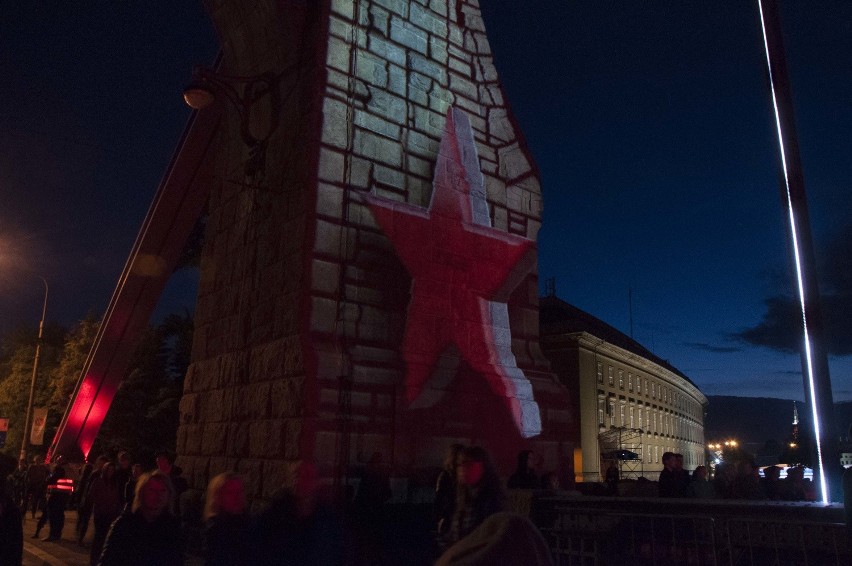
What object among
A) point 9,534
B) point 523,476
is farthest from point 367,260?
point 9,534

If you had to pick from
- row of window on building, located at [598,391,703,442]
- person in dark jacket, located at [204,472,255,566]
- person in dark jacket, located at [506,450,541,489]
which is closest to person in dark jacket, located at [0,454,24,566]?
person in dark jacket, located at [204,472,255,566]

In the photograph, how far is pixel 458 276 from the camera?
8453mm

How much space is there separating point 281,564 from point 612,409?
41813 millimetres

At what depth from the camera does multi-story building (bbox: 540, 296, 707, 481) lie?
40750 millimetres

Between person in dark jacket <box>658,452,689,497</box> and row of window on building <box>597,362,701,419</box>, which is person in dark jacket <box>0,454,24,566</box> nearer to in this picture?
person in dark jacket <box>658,452,689,497</box>

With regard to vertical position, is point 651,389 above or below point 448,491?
above

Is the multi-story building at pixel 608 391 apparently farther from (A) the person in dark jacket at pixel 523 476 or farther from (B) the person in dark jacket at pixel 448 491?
(B) the person in dark jacket at pixel 448 491

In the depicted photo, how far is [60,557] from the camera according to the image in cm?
933

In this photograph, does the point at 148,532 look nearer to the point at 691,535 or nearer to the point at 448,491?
the point at 448,491

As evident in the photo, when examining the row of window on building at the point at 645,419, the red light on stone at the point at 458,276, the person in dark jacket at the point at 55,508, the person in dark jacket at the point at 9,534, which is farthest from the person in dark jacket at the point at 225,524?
the row of window on building at the point at 645,419

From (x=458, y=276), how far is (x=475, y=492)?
399 centimetres

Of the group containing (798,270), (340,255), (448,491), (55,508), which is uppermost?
(340,255)

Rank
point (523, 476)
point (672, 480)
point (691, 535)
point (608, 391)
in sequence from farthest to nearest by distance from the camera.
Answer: point (608, 391)
point (672, 480)
point (523, 476)
point (691, 535)

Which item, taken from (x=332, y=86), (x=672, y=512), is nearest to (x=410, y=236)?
(x=332, y=86)
